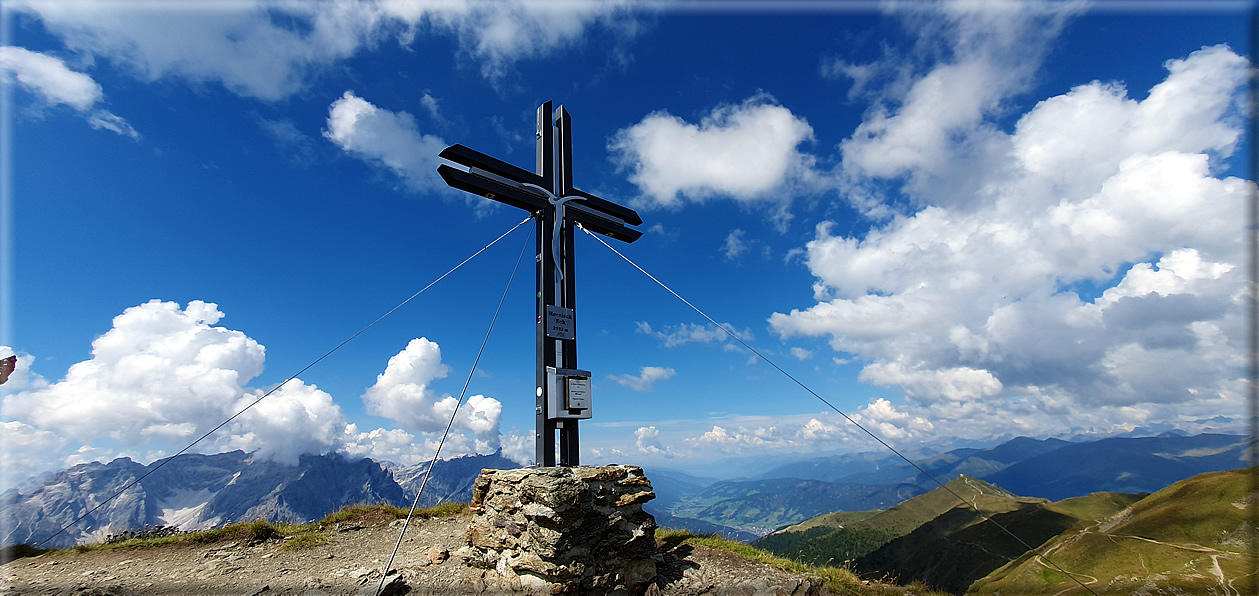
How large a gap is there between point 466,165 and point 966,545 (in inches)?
5630

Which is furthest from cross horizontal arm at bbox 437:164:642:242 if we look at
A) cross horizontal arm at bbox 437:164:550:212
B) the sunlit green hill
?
the sunlit green hill

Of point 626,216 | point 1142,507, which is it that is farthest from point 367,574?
point 1142,507

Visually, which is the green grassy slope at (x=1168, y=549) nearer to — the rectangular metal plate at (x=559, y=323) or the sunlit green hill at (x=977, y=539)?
the sunlit green hill at (x=977, y=539)

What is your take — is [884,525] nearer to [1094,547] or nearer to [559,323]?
[1094,547]

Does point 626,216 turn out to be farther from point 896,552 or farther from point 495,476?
point 896,552

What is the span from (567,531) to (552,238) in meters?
6.15

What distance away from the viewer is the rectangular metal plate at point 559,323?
390 inches

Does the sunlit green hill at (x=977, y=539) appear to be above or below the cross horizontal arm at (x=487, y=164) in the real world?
below

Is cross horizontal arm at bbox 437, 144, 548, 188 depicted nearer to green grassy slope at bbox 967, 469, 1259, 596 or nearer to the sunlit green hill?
green grassy slope at bbox 967, 469, 1259, 596

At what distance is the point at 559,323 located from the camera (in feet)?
33.1

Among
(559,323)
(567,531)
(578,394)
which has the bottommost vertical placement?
(567,531)

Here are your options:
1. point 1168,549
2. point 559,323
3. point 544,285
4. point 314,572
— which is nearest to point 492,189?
point 544,285

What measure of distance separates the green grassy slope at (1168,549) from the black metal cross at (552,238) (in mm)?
40840

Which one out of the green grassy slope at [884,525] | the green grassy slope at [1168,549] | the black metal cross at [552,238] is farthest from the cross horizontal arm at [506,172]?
the green grassy slope at [884,525]
